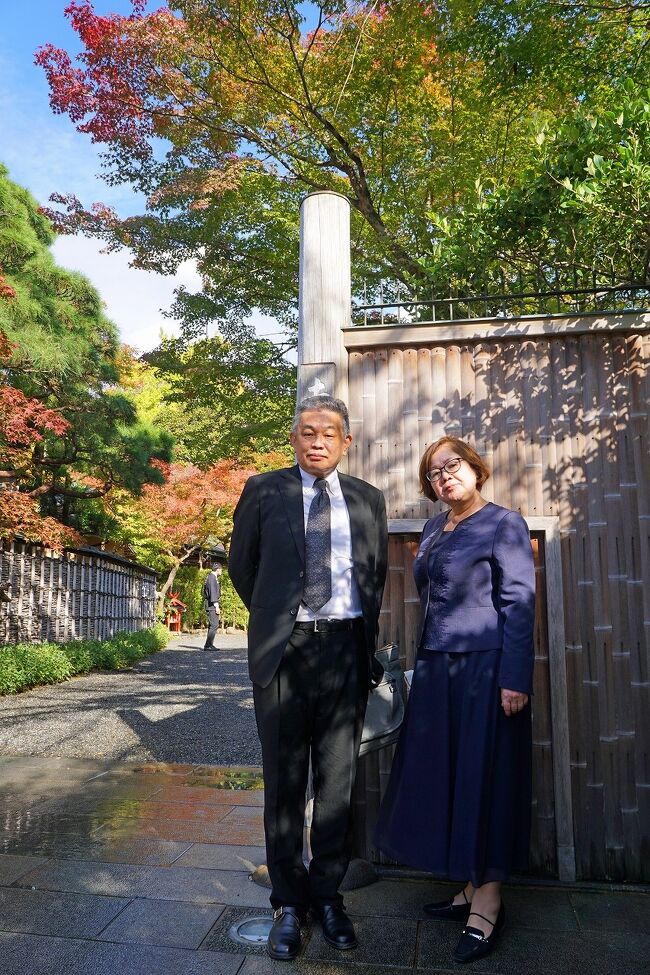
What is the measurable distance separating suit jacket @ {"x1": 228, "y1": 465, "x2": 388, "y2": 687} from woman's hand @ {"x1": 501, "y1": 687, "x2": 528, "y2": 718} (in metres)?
0.52

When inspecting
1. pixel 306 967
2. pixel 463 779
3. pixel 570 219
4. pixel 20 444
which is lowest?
pixel 306 967

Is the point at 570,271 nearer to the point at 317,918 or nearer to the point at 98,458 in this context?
the point at 317,918

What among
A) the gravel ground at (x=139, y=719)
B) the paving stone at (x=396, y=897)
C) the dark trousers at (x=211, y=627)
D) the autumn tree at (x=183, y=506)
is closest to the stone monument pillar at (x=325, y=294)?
the paving stone at (x=396, y=897)

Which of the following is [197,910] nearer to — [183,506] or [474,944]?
[474,944]

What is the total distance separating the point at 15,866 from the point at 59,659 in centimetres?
751

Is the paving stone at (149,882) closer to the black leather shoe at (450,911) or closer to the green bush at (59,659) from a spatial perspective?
the black leather shoe at (450,911)

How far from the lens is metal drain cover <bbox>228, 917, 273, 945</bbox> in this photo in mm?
2764

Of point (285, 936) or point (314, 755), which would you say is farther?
point (314, 755)

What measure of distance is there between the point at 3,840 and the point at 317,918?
1.90 m

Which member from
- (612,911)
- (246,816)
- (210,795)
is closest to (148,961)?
(612,911)

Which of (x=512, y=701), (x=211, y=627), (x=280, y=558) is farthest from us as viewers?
(x=211, y=627)

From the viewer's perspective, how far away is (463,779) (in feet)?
9.21

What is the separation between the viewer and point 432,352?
3.88 m

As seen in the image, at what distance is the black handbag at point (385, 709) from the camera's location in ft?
10.1
